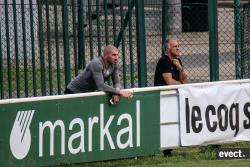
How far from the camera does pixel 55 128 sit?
10336mm

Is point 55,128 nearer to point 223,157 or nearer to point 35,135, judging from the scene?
point 35,135

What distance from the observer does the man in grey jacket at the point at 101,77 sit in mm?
10852

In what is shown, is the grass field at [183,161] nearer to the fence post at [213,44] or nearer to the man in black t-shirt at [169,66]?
the man in black t-shirt at [169,66]

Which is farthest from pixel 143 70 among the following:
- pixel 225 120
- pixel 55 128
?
pixel 55 128

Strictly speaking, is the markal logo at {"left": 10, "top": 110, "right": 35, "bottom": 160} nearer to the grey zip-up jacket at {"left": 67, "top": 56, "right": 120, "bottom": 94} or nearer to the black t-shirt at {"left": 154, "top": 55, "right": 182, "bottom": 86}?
the grey zip-up jacket at {"left": 67, "top": 56, "right": 120, "bottom": 94}

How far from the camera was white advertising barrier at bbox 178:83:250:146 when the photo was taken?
1150 centimetres

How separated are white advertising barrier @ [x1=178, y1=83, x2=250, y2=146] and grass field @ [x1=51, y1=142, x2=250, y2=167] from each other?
181 millimetres

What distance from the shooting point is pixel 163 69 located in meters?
11.8

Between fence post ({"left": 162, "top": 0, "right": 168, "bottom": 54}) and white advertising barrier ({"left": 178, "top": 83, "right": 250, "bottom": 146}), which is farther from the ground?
fence post ({"left": 162, "top": 0, "right": 168, "bottom": 54})

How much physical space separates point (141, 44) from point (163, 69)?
689mm

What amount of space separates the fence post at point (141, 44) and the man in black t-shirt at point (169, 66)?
46 cm

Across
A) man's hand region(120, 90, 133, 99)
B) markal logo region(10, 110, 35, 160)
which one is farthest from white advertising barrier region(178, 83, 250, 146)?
markal logo region(10, 110, 35, 160)

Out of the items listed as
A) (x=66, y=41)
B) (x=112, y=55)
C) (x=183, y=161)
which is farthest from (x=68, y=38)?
(x=183, y=161)

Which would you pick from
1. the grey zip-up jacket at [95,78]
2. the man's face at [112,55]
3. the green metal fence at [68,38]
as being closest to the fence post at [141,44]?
the green metal fence at [68,38]
